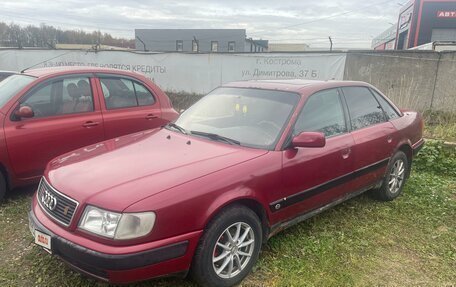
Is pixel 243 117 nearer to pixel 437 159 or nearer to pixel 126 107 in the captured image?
pixel 126 107

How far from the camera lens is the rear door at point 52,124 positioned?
14.6 ft

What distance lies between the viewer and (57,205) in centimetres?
283

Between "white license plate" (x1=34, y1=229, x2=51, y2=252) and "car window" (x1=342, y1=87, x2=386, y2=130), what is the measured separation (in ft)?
10.1

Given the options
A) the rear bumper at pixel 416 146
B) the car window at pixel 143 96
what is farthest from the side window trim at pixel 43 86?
the rear bumper at pixel 416 146

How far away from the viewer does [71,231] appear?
2645 millimetres

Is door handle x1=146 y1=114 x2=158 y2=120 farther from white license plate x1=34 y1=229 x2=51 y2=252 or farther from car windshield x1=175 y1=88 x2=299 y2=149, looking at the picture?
white license plate x1=34 y1=229 x2=51 y2=252

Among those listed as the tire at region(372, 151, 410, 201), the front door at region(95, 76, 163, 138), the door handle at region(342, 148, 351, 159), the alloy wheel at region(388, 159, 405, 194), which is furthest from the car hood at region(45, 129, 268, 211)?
the alloy wheel at region(388, 159, 405, 194)

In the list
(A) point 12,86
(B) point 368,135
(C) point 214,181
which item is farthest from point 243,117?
(A) point 12,86

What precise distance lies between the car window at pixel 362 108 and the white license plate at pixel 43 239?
3069 mm

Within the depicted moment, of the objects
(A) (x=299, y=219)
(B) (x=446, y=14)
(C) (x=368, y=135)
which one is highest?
(B) (x=446, y=14)

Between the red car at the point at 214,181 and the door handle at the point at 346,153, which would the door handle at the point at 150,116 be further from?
the door handle at the point at 346,153

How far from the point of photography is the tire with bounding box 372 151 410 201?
4.78 m

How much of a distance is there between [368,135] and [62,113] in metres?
3.63

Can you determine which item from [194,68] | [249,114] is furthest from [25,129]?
[194,68]
